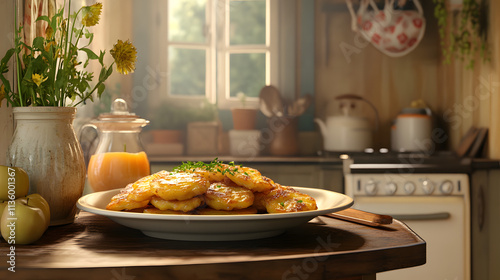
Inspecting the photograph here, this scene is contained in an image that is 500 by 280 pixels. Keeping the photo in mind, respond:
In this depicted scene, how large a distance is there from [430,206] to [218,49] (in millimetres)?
1513

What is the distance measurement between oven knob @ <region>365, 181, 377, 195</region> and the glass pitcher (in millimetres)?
1451

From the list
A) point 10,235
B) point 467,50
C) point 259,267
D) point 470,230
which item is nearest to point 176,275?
point 259,267

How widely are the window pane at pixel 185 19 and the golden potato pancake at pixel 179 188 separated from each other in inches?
92.2

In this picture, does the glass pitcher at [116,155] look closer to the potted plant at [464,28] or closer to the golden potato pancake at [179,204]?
the golden potato pancake at [179,204]

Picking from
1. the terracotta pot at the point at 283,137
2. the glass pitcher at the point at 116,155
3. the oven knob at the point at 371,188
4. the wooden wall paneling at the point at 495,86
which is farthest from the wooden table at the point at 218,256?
the terracotta pot at the point at 283,137

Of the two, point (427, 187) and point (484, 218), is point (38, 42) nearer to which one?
point (427, 187)

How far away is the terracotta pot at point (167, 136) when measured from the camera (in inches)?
117

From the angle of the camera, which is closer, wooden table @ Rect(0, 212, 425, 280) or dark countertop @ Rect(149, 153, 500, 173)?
wooden table @ Rect(0, 212, 425, 280)

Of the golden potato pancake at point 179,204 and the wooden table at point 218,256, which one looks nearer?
the wooden table at point 218,256

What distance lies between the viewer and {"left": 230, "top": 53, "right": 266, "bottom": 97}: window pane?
3.12 meters

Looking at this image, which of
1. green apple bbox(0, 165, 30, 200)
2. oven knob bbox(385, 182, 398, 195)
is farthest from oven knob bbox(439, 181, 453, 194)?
green apple bbox(0, 165, 30, 200)

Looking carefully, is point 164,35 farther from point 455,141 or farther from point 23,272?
point 23,272

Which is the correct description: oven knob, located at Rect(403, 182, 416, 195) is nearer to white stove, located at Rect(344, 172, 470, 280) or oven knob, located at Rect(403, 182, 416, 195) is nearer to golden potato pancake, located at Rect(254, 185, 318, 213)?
white stove, located at Rect(344, 172, 470, 280)

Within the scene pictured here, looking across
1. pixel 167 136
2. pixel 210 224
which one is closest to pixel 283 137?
pixel 167 136
